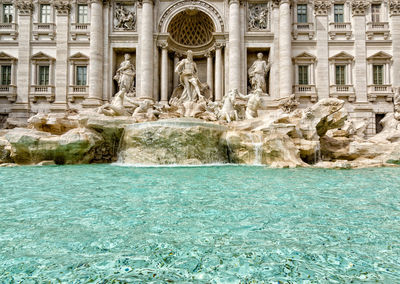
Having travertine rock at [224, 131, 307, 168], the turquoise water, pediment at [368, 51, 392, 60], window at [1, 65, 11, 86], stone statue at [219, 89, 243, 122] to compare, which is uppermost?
pediment at [368, 51, 392, 60]

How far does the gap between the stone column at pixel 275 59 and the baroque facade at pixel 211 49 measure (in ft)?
0.23

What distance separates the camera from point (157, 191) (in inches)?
152

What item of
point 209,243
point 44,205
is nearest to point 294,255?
point 209,243

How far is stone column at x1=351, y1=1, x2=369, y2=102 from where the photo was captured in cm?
1748

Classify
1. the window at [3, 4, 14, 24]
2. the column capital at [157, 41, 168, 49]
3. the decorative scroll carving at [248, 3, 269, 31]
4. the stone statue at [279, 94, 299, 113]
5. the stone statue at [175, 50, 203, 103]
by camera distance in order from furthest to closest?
the window at [3, 4, 14, 24]
the decorative scroll carving at [248, 3, 269, 31]
the column capital at [157, 41, 168, 49]
the stone statue at [279, 94, 299, 113]
the stone statue at [175, 50, 203, 103]

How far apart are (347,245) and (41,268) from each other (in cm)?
224

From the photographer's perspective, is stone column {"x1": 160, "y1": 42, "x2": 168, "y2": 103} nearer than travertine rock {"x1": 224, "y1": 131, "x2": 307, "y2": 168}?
No

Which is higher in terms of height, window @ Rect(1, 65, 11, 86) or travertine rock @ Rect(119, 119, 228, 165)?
window @ Rect(1, 65, 11, 86)

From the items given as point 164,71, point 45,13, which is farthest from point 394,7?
point 45,13

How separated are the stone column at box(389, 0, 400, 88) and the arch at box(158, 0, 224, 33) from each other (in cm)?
1252

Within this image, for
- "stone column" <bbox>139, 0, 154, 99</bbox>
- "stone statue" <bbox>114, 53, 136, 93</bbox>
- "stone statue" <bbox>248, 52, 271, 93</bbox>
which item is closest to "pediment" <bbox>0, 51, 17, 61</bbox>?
"stone statue" <bbox>114, 53, 136, 93</bbox>

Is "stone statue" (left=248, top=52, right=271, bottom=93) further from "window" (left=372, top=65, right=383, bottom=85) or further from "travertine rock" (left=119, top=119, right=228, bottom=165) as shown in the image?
"travertine rock" (left=119, top=119, right=228, bottom=165)

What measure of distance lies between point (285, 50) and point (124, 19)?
1171 cm

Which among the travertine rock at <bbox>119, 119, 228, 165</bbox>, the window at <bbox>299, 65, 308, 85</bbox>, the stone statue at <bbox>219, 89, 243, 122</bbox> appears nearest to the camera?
the travertine rock at <bbox>119, 119, 228, 165</bbox>
